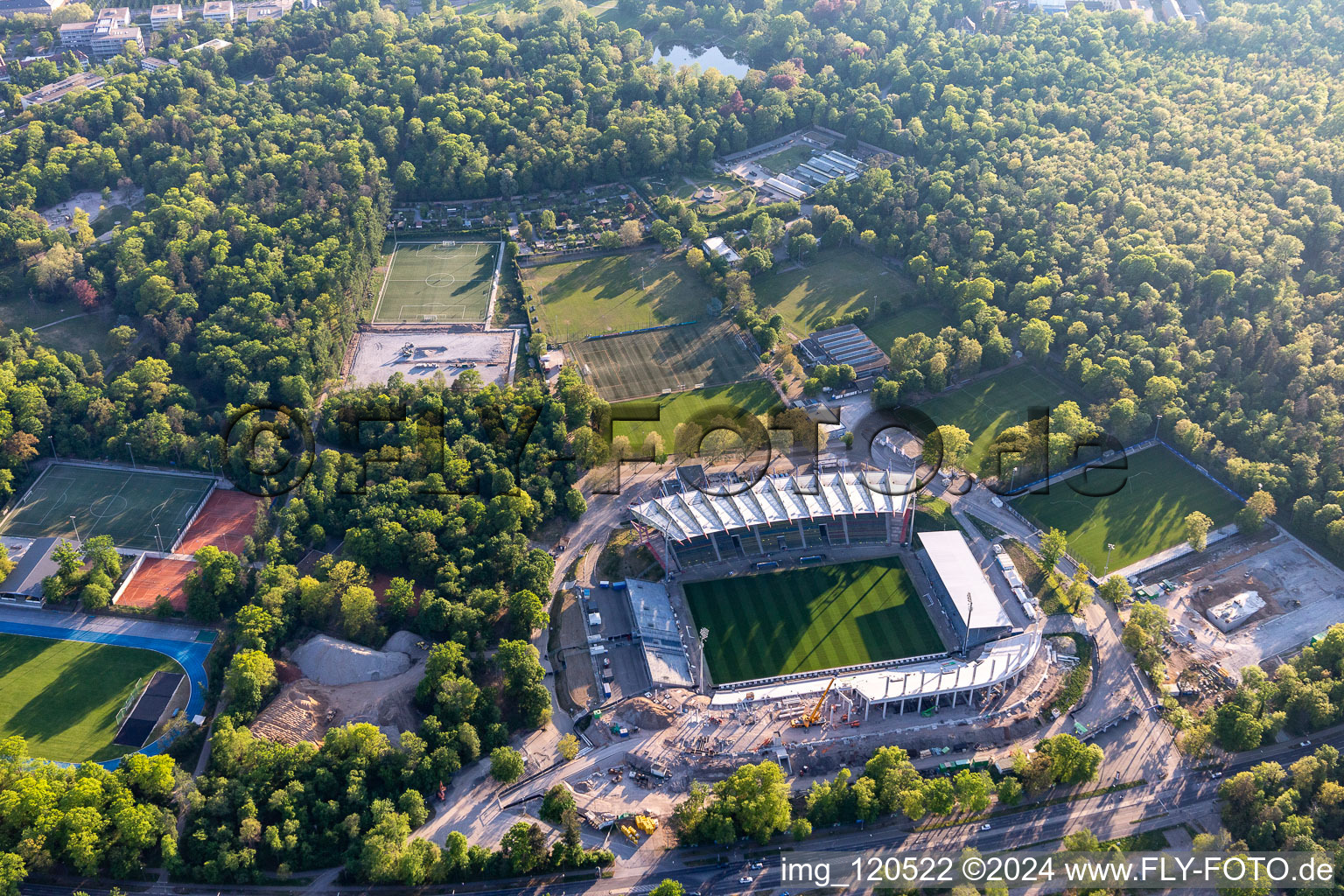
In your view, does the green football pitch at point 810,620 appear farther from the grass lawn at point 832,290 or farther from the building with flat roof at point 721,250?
the building with flat roof at point 721,250

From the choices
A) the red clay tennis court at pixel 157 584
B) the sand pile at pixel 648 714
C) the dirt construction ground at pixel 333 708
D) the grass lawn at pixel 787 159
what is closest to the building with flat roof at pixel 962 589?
the sand pile at pixel 648 714

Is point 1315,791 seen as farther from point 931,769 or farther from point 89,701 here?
point 89,701

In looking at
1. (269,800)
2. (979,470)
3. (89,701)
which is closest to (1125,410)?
(979,470)

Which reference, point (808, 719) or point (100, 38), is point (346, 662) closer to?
point (808, 719)

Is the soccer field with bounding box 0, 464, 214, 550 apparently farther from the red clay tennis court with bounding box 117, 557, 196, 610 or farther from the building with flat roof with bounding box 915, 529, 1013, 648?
the building with flat roof with bounding box 915, 529, 1013, 648

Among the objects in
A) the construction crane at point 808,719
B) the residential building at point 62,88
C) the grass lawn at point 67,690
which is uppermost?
the residential building at point 62,88

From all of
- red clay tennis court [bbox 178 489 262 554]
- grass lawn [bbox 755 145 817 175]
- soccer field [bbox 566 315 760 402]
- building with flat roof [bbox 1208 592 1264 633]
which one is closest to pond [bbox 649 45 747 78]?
grass lawn [bbox 755 145 817 175]

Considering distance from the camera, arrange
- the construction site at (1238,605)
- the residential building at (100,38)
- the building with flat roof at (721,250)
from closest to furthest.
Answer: the construction site at (1238,605)
the building with flat roof at (721,250)
the residential building at (100,38)
